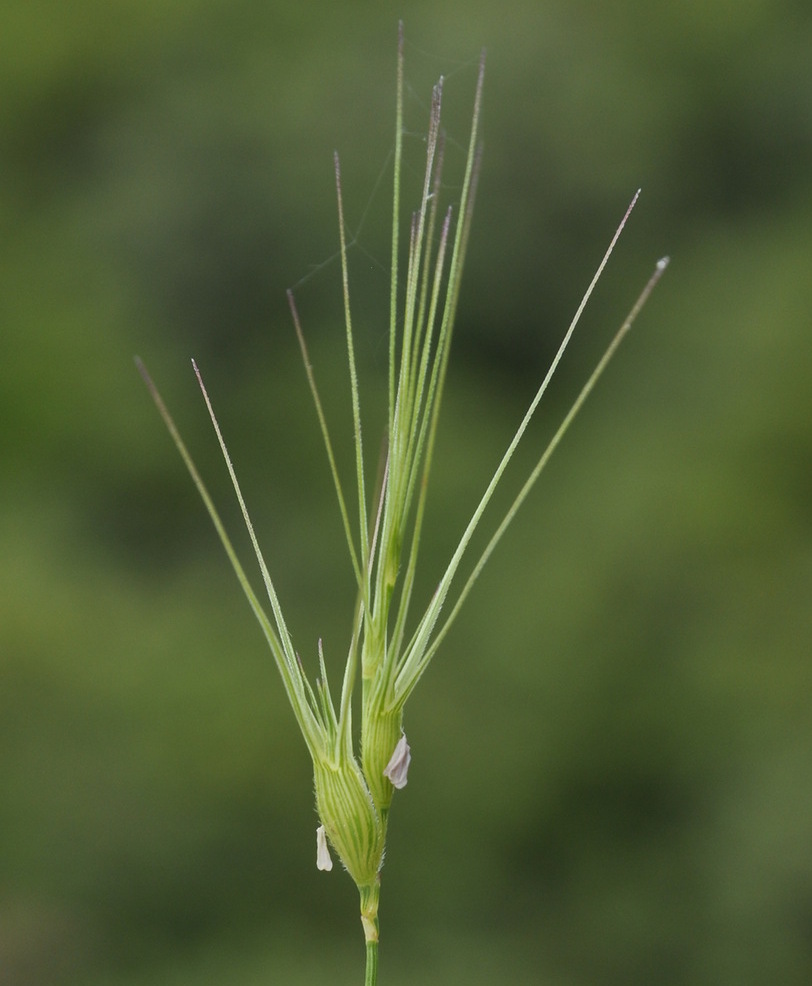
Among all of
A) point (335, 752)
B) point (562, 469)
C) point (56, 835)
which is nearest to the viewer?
point (335, 752)

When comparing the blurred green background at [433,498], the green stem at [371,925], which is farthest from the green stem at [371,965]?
the blurred green background at [433,498]

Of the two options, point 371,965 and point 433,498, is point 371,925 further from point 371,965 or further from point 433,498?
point 433,498

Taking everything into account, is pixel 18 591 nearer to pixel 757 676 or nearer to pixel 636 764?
pixel 636 764

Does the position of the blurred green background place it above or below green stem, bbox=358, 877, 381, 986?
below

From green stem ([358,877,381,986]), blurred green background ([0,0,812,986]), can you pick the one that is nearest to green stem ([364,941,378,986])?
green stem ([358,877,381,986])

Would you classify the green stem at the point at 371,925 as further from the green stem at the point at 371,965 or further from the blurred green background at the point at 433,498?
the blurred green background at the point at 433,498

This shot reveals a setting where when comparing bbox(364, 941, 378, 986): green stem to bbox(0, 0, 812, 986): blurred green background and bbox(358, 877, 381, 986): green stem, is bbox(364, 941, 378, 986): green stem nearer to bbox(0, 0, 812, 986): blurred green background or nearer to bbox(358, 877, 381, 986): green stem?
bbox(358, 877, 381, 986): green stem

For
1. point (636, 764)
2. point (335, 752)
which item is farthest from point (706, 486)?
point (335, 752)

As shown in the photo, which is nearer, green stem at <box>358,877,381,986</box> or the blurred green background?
green stem at <box>358,877,381,986</box>
